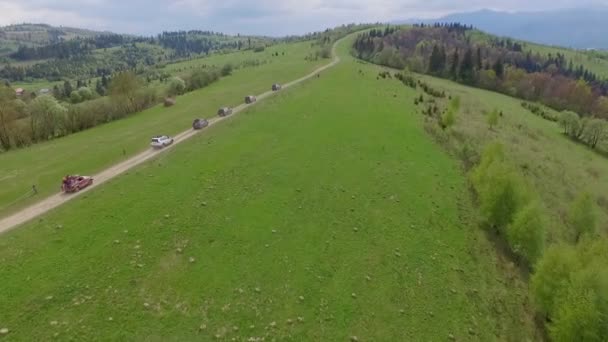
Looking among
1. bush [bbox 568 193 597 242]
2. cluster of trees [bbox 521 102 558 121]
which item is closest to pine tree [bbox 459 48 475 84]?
cluster of trees [bbox 521 102 558 121]

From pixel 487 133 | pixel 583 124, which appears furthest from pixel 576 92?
pixel 487 133

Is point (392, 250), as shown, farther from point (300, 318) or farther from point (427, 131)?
point (427, 131)

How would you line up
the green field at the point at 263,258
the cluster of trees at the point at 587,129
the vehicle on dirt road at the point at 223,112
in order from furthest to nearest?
the cluster of trees at the point at 587,129, the vehicle on dirt road at the point at 223,112, the green field at the point at 263,258

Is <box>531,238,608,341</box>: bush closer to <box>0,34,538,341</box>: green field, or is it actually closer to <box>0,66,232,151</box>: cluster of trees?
<box>0,34,538,341</box>: green field

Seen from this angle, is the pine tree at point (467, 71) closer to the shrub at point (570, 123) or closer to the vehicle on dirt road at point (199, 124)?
the shrub at point (570, 123)

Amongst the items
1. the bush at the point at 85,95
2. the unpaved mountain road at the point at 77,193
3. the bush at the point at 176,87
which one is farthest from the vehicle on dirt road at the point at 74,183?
the bush at the point at 85,95
